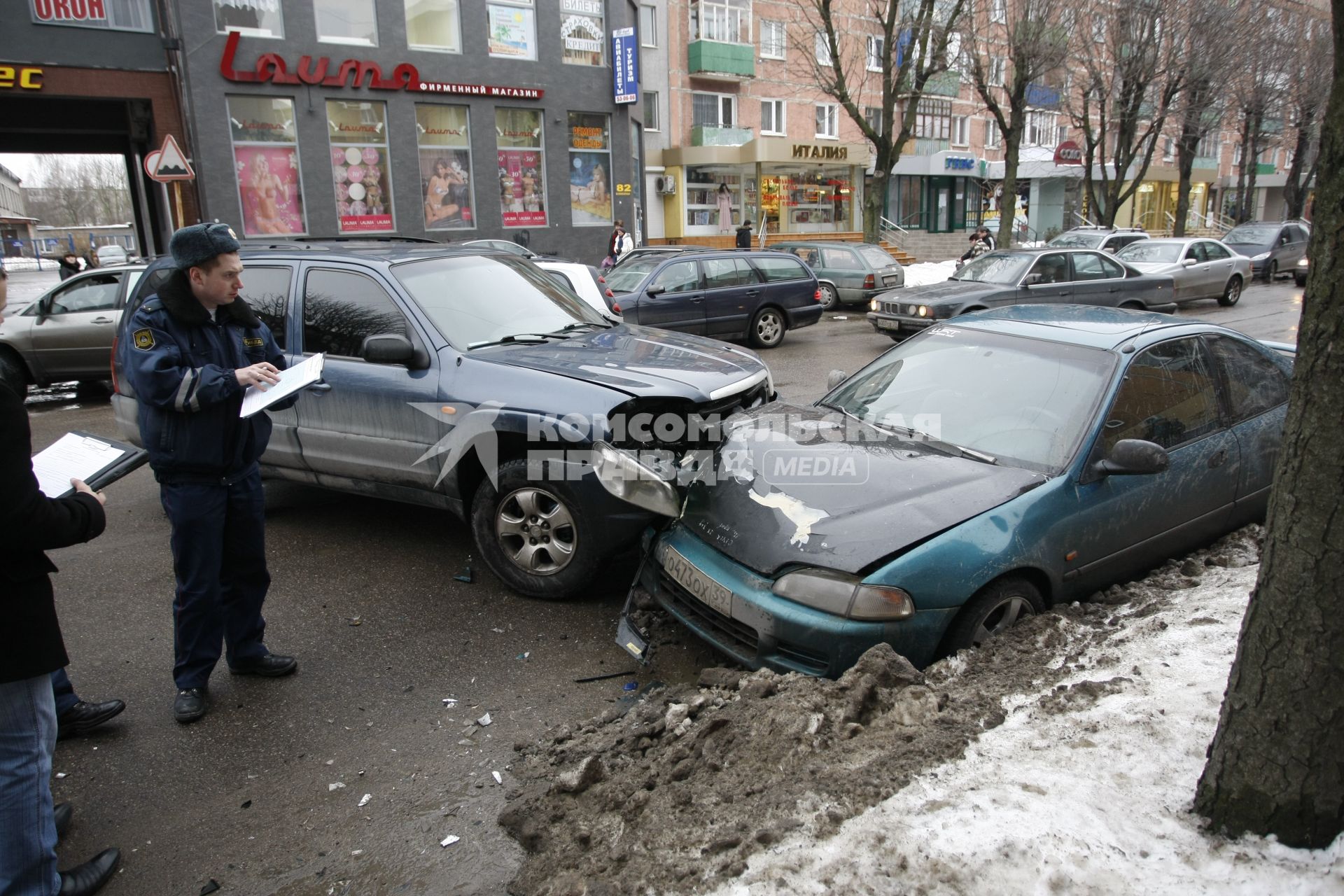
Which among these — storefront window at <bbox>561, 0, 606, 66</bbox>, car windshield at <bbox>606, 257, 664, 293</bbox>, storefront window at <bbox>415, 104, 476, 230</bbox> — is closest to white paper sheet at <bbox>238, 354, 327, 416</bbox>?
car windshield at <bbox>606, 257, 664, 293</bbox>

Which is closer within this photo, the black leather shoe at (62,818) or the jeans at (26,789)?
the jeans at (26,789)

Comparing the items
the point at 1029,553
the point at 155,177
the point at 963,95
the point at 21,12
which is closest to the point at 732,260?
the point at 155,177

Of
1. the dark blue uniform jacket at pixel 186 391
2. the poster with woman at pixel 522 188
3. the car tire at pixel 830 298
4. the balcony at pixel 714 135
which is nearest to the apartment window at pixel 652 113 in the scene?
the balcony at pixel 714 135

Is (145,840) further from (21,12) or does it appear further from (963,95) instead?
(963,95)

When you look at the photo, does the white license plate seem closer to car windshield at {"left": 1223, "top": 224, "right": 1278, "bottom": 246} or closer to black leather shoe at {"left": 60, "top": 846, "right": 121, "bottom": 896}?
black leather shoe at {"left": 60, "top": 846, "right": 121, "bottom": 896}

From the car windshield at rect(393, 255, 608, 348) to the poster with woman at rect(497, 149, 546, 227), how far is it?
656 inches

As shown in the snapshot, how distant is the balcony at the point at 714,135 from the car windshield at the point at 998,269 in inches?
815

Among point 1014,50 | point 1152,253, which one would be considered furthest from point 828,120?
point 1152,253

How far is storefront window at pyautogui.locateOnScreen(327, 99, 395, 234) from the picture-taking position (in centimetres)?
1927

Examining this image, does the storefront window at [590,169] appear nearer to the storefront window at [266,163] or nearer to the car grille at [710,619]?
the storefront window at [266,163]

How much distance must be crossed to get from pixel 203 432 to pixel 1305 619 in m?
3.68

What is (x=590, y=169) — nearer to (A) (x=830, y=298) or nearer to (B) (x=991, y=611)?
(A) (x=830, y=298)

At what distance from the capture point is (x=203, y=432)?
11.1 ft

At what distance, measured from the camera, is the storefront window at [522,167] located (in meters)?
21.4
